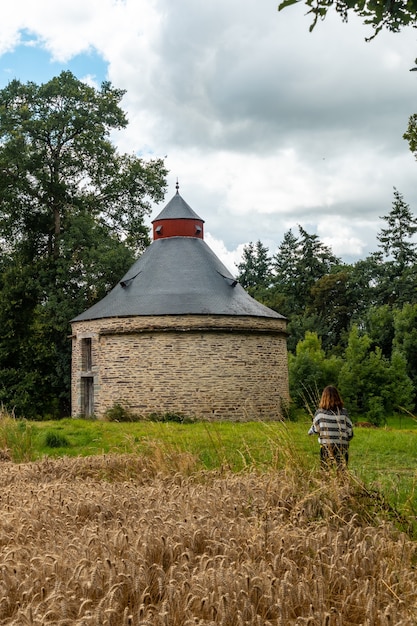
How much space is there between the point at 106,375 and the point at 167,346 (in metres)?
2.45

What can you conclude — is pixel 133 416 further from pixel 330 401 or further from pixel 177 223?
pixel 330 401

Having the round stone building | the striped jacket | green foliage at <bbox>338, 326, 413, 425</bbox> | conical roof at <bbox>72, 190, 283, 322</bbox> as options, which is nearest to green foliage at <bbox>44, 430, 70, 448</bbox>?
the striped jacket

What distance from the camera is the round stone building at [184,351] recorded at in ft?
78.6

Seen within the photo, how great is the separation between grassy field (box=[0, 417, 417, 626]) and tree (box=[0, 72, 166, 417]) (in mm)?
24178

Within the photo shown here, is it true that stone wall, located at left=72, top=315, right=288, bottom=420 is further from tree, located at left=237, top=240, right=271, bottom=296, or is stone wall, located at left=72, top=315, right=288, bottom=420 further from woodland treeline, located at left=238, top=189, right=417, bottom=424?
tree, located at left=237, top=240, right=271, bottom=296

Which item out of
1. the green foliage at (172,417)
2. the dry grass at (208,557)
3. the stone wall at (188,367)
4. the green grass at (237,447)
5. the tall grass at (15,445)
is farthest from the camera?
the stone wall at (188,367)

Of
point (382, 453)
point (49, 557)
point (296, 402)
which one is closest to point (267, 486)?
point (49, 557)

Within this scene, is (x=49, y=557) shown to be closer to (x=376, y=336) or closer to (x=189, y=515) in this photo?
(x=189, y=515)

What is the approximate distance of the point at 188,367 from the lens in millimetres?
24000

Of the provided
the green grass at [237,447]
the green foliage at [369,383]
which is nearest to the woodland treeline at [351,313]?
the green foliage at [369,383]

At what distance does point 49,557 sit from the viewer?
4.45 m

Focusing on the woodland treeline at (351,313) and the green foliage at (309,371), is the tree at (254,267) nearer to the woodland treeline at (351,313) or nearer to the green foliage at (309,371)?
the woodland treeline at (351,313)

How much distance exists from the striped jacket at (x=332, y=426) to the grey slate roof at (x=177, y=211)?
20.7 metres

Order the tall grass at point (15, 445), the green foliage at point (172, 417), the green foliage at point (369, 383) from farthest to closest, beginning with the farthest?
the green foliage at point (369, 383) < the green foliage at point (172, 417) < the tall grass at point (15, 445)
